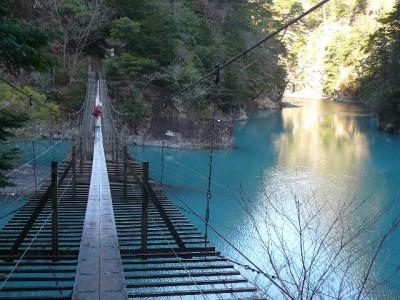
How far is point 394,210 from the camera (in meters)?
9.76

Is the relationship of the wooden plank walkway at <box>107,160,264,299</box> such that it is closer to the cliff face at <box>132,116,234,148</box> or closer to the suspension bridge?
the suspension bridge

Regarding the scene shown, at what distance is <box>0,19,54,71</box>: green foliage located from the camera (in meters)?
3.15

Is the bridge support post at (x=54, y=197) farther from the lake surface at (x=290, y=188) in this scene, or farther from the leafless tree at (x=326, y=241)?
the leafless tree at (x=326, y=241)

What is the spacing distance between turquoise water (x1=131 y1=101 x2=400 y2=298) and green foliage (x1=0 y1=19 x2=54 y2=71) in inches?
80.7

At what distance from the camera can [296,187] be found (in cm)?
1130

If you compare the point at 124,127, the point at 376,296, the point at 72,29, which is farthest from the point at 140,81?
the point at 376,296

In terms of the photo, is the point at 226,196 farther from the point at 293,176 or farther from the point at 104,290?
the point at 104,290

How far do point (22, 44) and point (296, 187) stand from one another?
9.07m

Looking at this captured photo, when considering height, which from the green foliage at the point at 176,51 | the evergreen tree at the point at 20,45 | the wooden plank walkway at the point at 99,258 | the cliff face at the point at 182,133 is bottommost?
the wooden plank walkway at the point at 99,258

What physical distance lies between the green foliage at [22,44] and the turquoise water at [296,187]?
6.73ft

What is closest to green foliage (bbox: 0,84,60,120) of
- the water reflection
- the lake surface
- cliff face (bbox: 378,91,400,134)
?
the lake surface

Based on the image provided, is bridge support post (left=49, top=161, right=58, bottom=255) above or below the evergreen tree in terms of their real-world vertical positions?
below

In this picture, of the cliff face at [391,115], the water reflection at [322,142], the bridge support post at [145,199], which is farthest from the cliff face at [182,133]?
the bridge support post at [145,199]

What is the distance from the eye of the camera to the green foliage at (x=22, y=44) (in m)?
3.15
